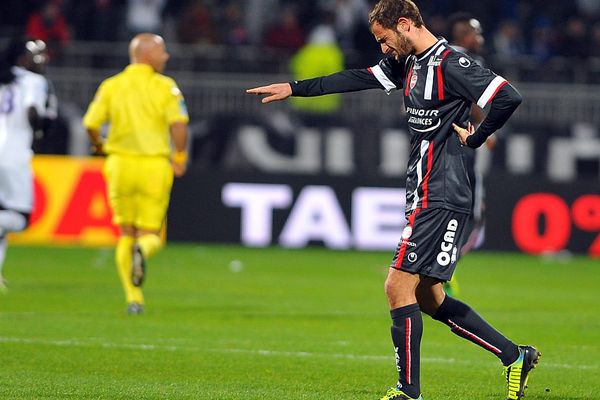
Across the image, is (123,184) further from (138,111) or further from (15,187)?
(15,187)

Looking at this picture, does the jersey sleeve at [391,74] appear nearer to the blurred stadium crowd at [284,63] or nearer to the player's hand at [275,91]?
the player's hand at [275,91]

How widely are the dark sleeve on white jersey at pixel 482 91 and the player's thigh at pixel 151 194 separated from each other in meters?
5.04

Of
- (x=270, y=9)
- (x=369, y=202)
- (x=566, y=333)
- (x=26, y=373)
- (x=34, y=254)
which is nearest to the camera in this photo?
(x=26, y=373)

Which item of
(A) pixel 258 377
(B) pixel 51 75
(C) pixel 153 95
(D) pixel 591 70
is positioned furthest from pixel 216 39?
(A) pixel 258 377

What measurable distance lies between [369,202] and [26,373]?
12.2 m

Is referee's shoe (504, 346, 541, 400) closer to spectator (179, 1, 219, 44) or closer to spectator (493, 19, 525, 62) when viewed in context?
spectator (179, 1, 219, 44)

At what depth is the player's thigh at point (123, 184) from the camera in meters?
11.5

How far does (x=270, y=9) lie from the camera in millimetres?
24062

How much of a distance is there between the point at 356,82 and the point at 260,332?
3299 mm

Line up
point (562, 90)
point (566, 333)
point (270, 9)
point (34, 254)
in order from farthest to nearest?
point (270, 9)
point (562, 90)
point (34, 254)
point (566, 333)

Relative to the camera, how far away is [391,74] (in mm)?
7281

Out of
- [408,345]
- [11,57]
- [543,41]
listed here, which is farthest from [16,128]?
[543,41]

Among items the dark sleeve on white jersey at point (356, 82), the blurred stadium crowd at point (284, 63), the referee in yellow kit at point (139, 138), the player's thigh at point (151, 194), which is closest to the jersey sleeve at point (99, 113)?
the referee in yellow kit at point (139, 138)

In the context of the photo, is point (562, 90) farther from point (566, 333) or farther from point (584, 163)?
point (566, 333)
